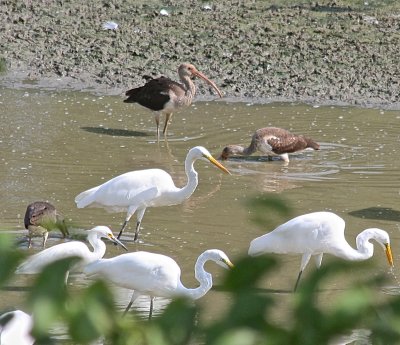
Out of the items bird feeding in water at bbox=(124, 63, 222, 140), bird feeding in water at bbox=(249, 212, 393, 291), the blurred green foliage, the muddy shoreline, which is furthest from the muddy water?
the blurred green foliage

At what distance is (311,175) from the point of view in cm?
1027

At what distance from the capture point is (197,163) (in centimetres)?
1071

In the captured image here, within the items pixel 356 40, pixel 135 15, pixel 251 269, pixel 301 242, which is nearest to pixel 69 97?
pixel 135 15

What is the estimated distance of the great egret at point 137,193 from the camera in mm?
7984

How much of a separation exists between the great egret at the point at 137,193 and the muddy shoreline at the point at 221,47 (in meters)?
5.15

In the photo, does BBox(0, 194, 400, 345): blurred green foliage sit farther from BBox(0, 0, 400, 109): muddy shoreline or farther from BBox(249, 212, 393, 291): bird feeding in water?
BBox(0, 0, 400, 109): muddy shoreline

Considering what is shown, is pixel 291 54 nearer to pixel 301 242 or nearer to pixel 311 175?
pixel 311 175

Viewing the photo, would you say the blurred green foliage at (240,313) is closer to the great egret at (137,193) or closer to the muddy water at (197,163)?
the muddy water at (197,163)

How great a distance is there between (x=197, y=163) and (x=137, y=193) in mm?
2718

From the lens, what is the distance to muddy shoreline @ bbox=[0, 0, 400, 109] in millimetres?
13469

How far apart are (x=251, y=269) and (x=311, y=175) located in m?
9.19

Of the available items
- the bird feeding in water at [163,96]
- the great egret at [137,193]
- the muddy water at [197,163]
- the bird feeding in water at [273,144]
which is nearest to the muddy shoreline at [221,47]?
the muddy water at [197,163]

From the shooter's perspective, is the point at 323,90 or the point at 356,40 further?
the point at 356,40

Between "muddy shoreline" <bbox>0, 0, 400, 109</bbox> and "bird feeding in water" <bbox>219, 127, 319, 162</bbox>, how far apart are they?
2317mm
